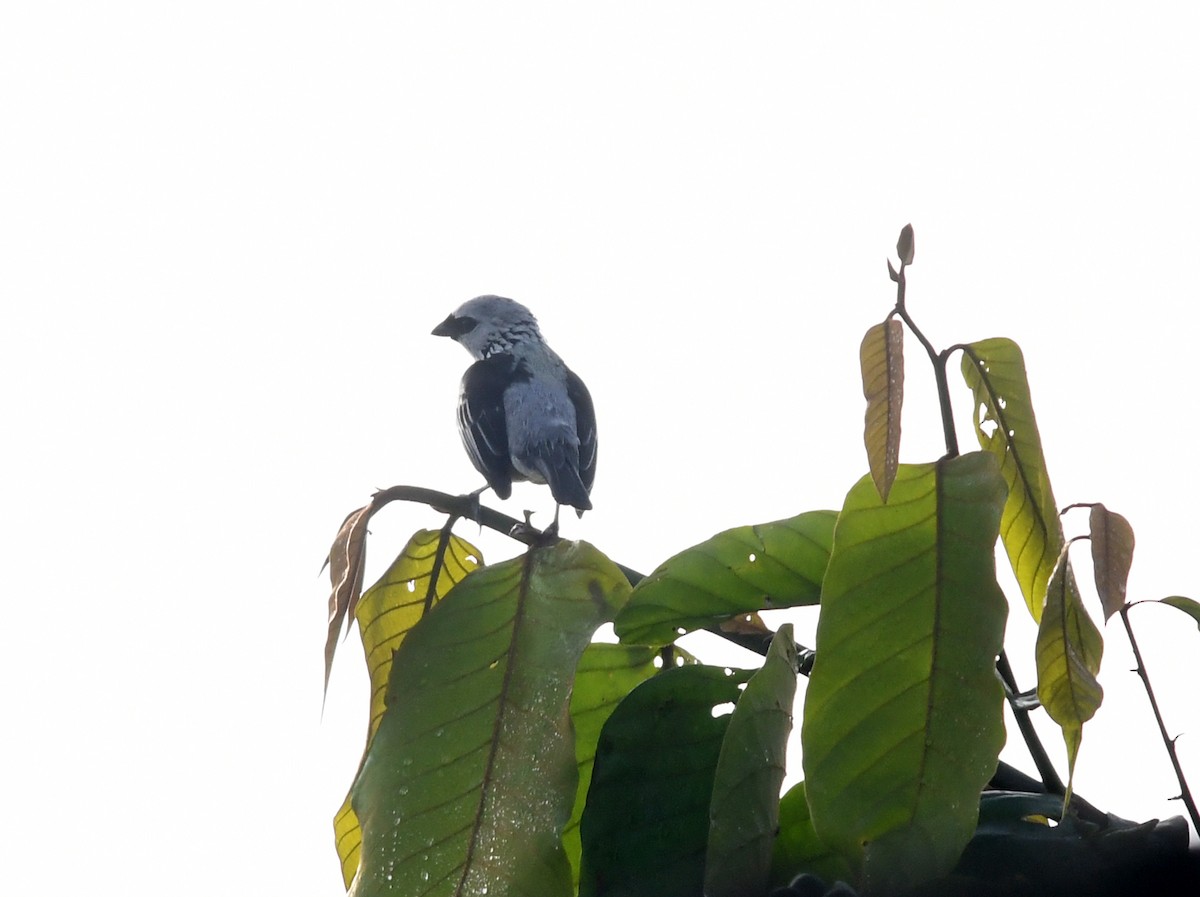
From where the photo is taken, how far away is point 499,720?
199 centimetres

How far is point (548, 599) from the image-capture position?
2.07 m

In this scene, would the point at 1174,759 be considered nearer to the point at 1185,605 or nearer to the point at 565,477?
the point at 1185,605

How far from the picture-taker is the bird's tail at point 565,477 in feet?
19.2

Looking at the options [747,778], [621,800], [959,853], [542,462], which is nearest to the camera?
[959,853]

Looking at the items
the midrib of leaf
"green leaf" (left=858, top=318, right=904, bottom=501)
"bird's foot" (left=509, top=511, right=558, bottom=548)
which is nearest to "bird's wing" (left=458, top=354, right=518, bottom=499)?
"bird's foot" (left=509, top=511, right=558, bottom=548)

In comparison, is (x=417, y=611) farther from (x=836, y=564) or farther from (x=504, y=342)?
(x=504, y=342)

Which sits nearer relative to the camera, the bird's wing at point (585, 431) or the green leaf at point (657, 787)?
the green leaf at point (657, 787)

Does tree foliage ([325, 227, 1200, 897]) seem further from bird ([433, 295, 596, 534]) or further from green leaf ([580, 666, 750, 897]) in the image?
bird ([433, 295, 596, 534])

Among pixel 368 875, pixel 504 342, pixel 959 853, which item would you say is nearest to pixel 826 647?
pixel 959 853

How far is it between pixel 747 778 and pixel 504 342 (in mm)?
5589

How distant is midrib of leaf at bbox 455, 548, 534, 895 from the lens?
189cm

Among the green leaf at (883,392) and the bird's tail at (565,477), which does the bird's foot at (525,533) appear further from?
the bird's tail at (565,477)

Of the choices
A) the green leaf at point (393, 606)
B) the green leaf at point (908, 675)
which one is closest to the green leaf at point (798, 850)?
the green leaf at point (908, 675)

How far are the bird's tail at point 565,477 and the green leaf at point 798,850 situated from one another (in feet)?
12.6
